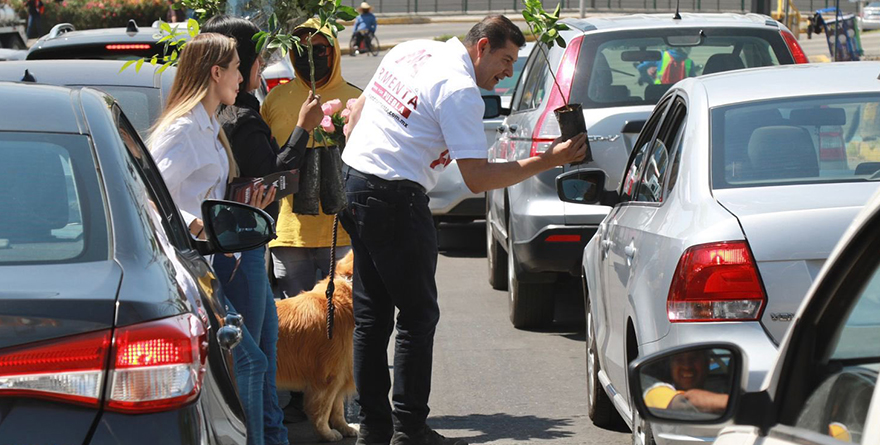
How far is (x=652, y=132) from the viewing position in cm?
577

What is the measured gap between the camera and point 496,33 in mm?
5262

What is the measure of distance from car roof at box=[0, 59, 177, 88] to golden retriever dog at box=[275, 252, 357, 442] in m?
1.55

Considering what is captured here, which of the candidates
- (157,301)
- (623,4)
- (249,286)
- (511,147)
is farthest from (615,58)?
(623,4)

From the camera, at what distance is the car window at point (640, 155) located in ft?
18.0

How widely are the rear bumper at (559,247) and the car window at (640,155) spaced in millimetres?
1619

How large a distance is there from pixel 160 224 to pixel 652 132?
10.5 feet

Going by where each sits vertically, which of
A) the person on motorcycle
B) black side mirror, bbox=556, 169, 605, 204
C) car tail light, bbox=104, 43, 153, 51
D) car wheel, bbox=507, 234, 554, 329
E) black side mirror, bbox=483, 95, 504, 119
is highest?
car tail light, bbox=104, 43, 153, 51

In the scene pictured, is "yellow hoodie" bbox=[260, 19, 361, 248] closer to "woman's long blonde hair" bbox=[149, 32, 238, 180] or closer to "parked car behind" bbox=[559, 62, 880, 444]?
"parked car behind" bbox=[559, 62, 880, 444]

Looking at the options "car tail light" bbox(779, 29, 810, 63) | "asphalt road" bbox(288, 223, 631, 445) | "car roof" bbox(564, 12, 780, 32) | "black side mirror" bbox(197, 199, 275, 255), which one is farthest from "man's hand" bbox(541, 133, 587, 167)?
"car tail light" bbox(779, 29, 810, 63)

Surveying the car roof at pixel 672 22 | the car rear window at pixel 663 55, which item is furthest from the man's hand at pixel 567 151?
the car roof at pixel 672 22

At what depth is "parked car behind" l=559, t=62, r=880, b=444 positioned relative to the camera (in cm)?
389

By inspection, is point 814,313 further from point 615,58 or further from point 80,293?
point 615,58

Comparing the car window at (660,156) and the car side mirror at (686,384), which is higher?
the car side mirror at (686,384)

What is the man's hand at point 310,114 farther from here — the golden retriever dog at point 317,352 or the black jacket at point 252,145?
the golden retriever dog at point 317,352
